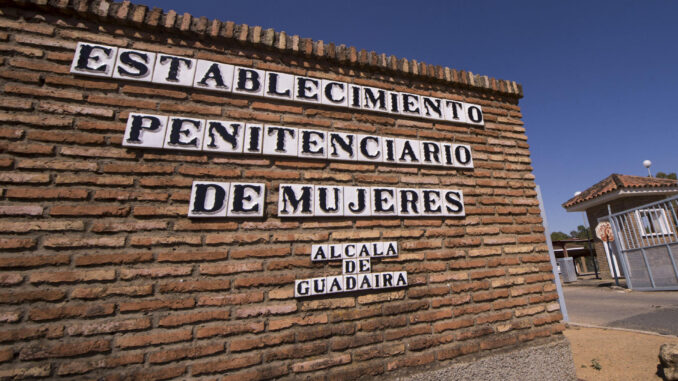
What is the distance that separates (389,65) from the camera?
132 inches

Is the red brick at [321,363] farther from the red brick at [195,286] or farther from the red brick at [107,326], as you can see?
the red brick at [107,326]

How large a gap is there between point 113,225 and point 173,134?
833mm

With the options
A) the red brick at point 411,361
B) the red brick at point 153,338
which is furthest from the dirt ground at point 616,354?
the red brick at point 153,338

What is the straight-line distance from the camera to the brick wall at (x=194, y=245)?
2.06 meters

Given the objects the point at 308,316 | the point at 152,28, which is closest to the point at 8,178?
the point at 152,28

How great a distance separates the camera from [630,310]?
631 cm

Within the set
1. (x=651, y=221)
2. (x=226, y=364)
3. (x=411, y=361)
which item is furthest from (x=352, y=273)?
(x=651, y=221)

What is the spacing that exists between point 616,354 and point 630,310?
3621 millimetres

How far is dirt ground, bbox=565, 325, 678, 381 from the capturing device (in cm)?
330

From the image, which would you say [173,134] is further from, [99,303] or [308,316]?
[308,316]

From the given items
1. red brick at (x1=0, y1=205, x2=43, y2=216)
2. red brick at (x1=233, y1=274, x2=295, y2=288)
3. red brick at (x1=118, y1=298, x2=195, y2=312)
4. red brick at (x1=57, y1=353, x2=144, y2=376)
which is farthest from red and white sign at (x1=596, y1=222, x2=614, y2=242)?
red brick at (x1=0, y1=205, x2=43, y2=216)

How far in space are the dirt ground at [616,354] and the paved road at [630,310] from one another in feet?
1.93

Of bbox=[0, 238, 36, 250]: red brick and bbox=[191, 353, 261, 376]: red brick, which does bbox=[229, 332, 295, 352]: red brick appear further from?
bbox=[0, 238, 36, 250]: red brick

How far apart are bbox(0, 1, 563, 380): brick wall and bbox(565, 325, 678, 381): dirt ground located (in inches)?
Result: 38.5
